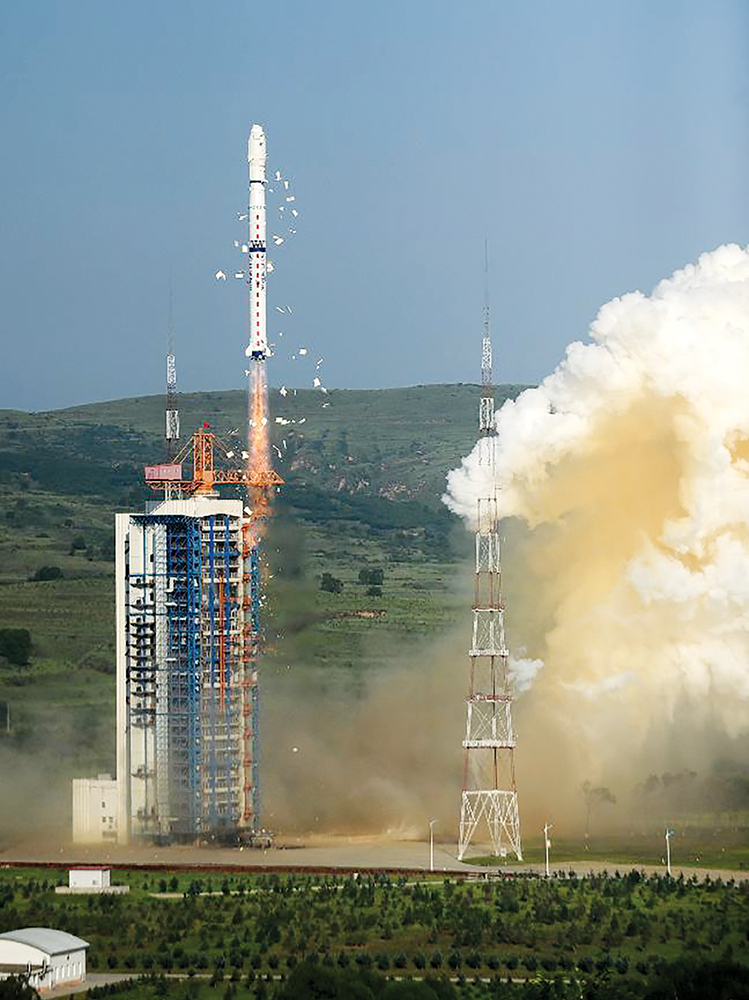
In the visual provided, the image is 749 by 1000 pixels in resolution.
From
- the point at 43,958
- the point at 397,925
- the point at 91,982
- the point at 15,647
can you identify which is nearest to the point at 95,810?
the point at 397,925

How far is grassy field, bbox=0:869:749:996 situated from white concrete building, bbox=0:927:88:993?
1939mm

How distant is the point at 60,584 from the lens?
171 m

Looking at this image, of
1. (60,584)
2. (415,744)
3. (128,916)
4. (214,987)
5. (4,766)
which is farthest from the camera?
(60,584)

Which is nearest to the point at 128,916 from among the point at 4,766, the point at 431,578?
the point at 4,766

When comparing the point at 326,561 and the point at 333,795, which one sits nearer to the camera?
the point at 333,795

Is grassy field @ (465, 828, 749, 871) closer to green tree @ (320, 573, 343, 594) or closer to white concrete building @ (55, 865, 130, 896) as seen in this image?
white concrete building @ (55, 865, 130, 896)

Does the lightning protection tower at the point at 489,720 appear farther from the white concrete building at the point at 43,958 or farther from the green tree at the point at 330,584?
the green tree at the point at 330,584

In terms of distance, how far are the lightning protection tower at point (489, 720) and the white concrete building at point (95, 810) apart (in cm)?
1297

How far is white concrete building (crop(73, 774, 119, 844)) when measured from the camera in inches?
4274

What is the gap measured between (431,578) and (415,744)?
7155cm

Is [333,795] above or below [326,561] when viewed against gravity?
below

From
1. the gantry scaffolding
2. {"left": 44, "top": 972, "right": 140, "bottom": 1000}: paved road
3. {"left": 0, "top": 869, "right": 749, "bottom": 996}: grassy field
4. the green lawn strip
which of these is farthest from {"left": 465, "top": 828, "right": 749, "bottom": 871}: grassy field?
{"left": 44, "top": 972, "right": 140, "bottom": 1000}: paved road

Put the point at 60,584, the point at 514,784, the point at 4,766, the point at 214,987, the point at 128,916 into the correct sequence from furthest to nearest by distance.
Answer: the point at 60,584
the point at 4,766
the point at 514,784
the point at 128,916
the point at 214,987

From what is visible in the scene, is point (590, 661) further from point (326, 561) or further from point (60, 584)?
point (326, 561)
